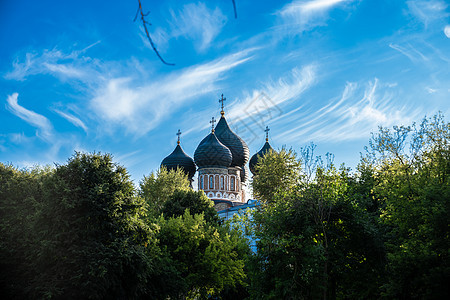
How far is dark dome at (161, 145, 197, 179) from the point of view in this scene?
184 feet

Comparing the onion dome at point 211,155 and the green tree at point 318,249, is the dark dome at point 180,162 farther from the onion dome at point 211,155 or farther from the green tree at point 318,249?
the green tree at point 318,249

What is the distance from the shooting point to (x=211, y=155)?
53.6 metres

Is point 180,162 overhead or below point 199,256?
overhead

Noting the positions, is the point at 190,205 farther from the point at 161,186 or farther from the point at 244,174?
the point at 244,174

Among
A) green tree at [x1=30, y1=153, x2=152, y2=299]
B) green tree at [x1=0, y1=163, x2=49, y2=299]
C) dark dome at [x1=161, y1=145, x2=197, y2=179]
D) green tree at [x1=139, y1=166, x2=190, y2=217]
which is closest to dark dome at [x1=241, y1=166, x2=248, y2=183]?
dark dome at [x1=161, y1=145, x2=197, y2=179]

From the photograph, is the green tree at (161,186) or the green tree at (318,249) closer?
the green tree at (318,249)

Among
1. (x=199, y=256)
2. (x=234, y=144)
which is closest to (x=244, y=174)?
(x=234, y=144)

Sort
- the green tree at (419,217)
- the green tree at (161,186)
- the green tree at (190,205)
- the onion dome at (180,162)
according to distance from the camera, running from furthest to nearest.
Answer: the onion dome at (180,162) → the green tree at (161,186) → the green tree at (190,205) → the green tree at (419,217)

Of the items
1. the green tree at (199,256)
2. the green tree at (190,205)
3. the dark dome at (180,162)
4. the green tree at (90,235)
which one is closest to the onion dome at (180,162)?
the dark dome at (180,162)

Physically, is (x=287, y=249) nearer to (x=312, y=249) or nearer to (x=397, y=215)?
(x=312, y=249)

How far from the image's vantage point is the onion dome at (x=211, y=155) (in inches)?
2115

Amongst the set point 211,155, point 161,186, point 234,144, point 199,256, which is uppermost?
point 234,144

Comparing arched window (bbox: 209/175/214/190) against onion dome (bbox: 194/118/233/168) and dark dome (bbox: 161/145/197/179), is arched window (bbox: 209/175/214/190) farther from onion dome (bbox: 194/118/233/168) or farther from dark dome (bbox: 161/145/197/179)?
dark dome (bbox: 161/145/197/179)

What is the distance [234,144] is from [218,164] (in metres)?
6.58
